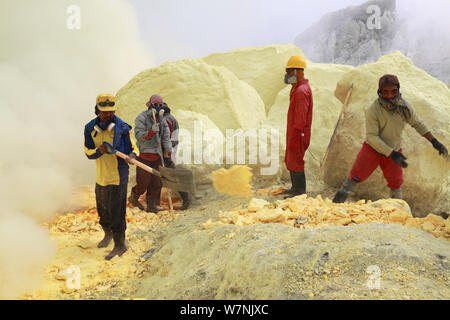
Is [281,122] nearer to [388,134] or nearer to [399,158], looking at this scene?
[388,134]

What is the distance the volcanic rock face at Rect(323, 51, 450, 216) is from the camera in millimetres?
4398

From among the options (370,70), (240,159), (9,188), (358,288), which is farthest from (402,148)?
(9,188)

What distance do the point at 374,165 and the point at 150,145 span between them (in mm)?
3191

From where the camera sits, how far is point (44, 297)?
8.87 feet

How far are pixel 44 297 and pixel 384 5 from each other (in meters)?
23.6

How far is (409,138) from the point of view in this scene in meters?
4.54

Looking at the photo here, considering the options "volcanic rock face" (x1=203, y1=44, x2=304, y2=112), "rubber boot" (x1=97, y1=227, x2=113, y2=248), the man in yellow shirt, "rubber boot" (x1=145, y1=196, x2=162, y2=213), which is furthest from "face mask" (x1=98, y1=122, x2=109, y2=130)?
"volcanic rock face" (x1=203, y1=44, x2=304, y2=112)

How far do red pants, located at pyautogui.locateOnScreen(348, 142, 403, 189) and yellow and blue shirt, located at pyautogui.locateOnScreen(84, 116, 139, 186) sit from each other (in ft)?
8.88

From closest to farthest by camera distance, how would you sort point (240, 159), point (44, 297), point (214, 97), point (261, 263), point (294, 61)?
point (261, 263)
point (44, 297)
point (294, 61)
point (240, 159)
point (214, 97)

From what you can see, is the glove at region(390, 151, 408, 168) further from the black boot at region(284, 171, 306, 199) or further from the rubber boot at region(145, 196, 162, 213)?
the rubber boot at region(145, 196, 162, 213)

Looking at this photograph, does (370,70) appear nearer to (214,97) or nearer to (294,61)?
(294,61)

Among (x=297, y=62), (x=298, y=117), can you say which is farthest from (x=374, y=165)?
(x=297, y=62)

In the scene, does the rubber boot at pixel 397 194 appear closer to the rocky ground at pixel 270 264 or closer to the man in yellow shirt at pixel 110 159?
the rocky ground at pixel 270 264

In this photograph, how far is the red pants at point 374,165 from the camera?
400cm
